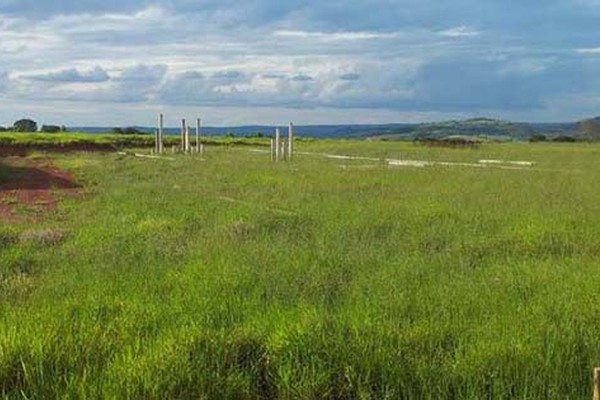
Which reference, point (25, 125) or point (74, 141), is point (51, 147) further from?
point (25, 125)

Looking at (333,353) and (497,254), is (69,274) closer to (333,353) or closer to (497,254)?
(333,353)

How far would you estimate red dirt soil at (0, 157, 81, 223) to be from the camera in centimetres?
1433

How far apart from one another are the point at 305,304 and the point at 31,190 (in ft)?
47.2

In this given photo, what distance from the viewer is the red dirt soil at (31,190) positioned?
47.0 feet

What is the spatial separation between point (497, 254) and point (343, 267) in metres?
2.14

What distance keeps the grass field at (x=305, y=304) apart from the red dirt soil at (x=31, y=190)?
1448mm

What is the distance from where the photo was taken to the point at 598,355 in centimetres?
530

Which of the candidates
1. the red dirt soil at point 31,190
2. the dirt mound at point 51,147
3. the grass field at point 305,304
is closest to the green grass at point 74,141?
the dirt mound at point 51,147

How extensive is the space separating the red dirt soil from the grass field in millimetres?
1448

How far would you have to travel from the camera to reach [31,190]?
63.1 ft

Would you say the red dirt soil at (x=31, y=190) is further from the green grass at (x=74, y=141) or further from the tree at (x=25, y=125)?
the tree at (x=25, y=125)

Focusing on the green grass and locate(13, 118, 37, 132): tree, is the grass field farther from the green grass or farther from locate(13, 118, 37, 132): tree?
locate(13, 118, 37, 132): tree

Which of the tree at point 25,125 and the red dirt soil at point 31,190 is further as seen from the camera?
the tree at point 25,125

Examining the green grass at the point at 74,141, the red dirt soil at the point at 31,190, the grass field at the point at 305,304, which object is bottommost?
the red dirt soil at the point at 31,190
